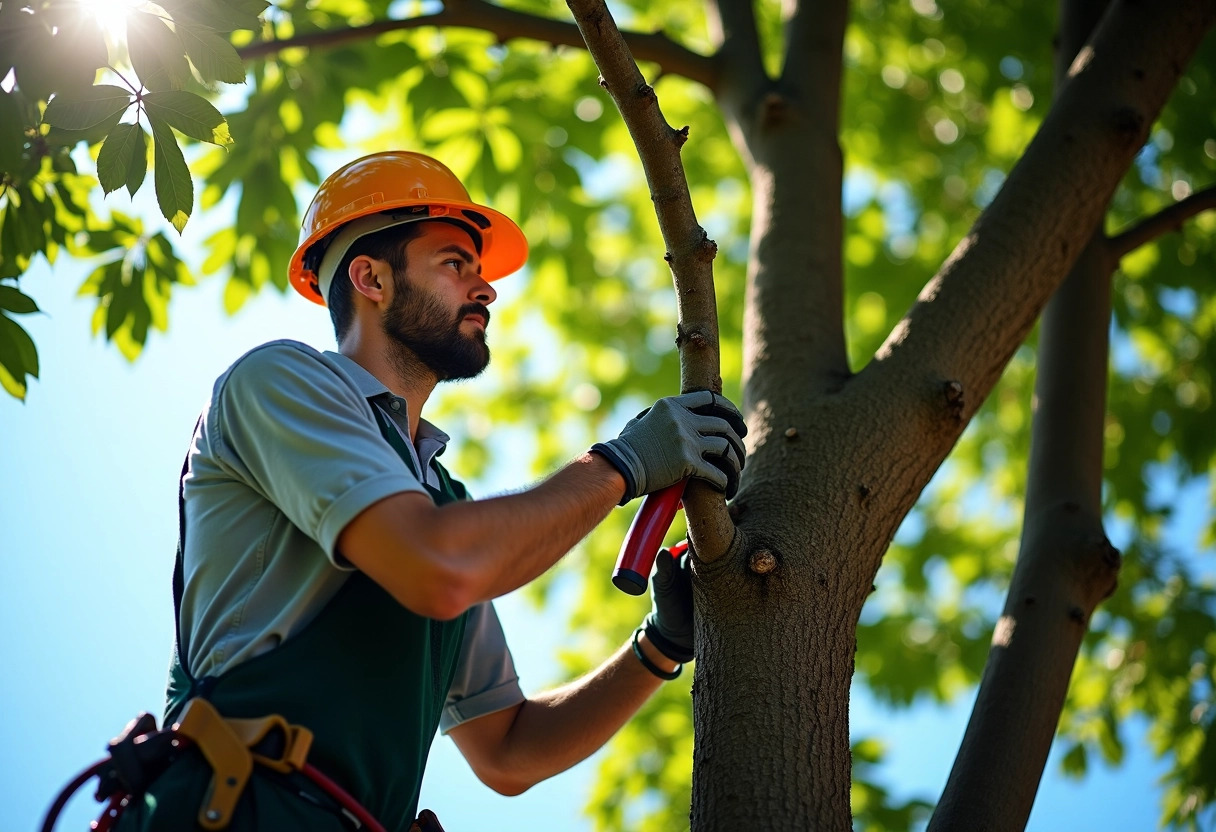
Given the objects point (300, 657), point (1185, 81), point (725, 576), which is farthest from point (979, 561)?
point (300, 657)

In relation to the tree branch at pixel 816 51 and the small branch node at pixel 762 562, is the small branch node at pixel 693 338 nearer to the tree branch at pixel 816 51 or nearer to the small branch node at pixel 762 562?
the small branch node at pixel 762 562

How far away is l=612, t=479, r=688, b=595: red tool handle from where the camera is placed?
2186mm

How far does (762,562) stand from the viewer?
7.04ft

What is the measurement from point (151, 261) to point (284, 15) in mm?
1033

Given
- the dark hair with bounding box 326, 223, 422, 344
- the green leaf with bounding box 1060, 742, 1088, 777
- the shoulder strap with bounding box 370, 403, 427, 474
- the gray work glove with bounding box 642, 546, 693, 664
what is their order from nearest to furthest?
1. the shoulder strap with bounding box 370, 403, 427, 474
2. the gray work glove with bounding box 642, 546, 693, 664
3. the dark hair with bounding box 326, 223, 422, 344
4. the green leaf with bounding box 1060, 742, 1088, 777

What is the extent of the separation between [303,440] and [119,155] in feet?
2.40

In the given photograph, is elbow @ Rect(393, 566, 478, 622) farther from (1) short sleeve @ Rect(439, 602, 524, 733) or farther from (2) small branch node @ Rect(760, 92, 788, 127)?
(2) small branch node @ Rect(760, 92, 788, 127)

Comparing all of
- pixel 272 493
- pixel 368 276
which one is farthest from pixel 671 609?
pixel 368 276

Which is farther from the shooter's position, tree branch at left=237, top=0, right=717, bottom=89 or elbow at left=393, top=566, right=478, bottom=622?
tree branch at left=237, top=0, right=717, bottom=89

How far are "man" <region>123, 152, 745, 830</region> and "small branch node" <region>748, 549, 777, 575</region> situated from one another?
148 millimetres

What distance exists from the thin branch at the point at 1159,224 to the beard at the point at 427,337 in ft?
6.10

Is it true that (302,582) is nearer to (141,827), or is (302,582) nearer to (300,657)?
(300,657)

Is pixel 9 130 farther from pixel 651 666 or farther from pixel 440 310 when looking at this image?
pixel 651 666

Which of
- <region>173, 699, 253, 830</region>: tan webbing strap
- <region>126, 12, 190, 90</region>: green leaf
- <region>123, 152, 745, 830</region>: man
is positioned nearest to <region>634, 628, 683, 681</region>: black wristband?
<region>123, 152, 745, 830</region>: man
